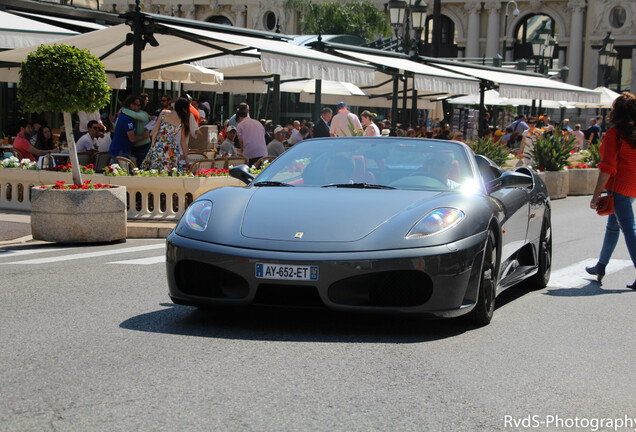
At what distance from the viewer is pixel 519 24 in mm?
97688

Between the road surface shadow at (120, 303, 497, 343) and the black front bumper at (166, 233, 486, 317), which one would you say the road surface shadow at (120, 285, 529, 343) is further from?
the black front bumper at (166, 233, 486, 317)

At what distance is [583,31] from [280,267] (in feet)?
313

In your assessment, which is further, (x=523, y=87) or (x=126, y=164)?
(x=523, y=87)

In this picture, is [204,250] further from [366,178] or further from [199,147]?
[199,147]

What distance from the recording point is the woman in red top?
8.78 m

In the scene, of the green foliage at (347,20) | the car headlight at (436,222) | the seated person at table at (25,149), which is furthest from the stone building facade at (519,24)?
the car headlight at (436,222)

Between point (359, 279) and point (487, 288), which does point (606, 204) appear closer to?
point (487, 288)

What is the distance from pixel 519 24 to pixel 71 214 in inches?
3592

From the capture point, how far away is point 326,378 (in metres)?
4.92

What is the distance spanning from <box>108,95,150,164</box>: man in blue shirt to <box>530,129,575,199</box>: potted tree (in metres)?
10.7

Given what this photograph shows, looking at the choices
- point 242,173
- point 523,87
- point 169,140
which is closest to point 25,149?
point 169,140

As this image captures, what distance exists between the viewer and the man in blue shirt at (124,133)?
581 inches

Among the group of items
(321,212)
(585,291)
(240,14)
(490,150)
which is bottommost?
(585,291)

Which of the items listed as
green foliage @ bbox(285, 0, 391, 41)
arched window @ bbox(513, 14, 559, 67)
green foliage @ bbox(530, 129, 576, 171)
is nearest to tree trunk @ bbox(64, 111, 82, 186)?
green foliage @ bbox(530, 129, 576, 171)
